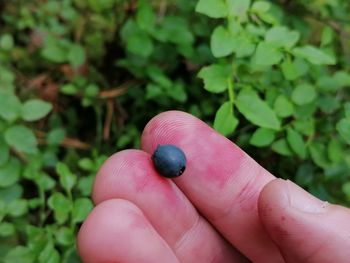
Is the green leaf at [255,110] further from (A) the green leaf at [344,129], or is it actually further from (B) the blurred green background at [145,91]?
(A) the green leaf at [344,129]

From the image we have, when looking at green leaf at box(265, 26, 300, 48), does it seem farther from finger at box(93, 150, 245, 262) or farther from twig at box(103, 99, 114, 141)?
twig at box(103, 99, 114, 141)

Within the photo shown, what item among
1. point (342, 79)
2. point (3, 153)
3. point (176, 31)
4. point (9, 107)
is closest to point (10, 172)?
point (3, 153)

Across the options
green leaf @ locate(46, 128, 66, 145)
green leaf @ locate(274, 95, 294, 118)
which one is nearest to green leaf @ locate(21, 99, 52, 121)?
green leaf @ locate(46, 128, 66, 145)

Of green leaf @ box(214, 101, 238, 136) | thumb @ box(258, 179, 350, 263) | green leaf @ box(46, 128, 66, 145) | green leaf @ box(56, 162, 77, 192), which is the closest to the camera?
thumb @ box(258, 179, 350, 263)

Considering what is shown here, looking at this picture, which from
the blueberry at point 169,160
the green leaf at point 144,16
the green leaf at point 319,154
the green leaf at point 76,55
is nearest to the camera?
the blueberry at point 169,160

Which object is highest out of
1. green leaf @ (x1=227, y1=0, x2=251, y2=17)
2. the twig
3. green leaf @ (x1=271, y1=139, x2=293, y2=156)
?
green leaf @ (x1=227, y1=0, x2=251, y2=17)

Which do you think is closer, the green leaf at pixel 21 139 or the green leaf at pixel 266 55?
the green leaf at pixel 266 55

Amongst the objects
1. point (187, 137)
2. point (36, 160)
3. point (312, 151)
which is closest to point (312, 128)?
point (312, 151)

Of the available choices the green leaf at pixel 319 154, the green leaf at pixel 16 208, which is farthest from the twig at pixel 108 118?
the green leaf at pixel 319 154
